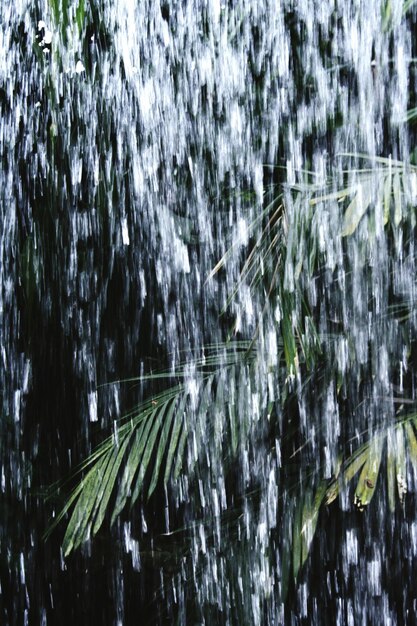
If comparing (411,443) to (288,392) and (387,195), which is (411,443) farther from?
(387,195)

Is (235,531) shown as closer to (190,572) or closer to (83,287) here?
(190,572)

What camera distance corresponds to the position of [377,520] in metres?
2.29

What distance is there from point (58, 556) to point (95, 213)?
1333 millimetres

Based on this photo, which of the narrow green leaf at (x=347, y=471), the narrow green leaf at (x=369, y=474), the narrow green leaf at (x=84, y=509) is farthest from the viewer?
the narrow green leaf at (x=84, y=509)

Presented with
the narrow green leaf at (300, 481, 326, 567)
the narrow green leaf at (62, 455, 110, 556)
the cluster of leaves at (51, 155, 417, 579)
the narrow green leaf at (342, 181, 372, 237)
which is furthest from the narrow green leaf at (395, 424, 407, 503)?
the narrow green leaf at (62, 455, 110, 556)

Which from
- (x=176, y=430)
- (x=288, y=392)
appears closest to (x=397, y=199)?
(x=288, y=392)

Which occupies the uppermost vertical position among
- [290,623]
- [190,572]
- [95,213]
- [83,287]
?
[95,213]

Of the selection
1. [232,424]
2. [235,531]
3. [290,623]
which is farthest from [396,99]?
[290,623]

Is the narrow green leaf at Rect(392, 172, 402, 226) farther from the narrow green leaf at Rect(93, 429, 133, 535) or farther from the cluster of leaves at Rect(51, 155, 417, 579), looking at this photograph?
the narrow green leaf at Rect(93, 429, 133, 535)

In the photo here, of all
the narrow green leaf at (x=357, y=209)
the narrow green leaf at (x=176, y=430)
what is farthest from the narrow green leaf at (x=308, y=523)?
the narrow green leaf at (x=357, y=209)

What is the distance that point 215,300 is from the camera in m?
3.03

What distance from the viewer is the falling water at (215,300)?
6.93 ft

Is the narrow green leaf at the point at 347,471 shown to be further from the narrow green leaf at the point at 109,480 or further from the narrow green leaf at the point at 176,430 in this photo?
the narrow green leaf at the point at 109,480

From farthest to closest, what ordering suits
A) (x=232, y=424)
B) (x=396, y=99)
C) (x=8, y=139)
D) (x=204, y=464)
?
1. (x=8, y=139)
2. (x=396, y=99)
3. (x=204, y=464)
4. (x=232, y=424)
